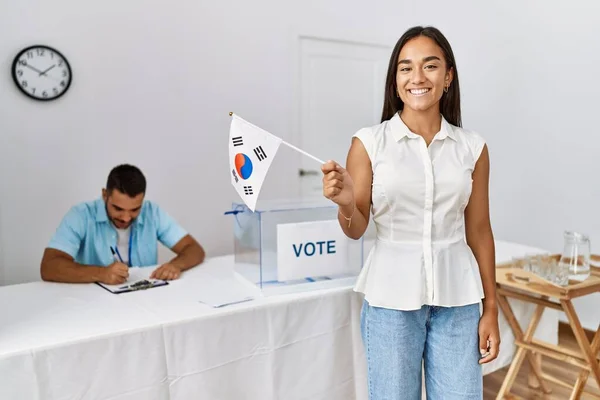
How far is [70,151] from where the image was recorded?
10.8ft

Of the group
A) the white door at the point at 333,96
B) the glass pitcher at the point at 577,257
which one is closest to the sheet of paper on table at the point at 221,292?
the glass pitcher at the point at 577,257

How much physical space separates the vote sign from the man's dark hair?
2.56ft

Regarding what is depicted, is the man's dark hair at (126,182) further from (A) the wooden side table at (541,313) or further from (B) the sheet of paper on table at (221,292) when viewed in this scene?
(A) the wooden side table at (541,313)

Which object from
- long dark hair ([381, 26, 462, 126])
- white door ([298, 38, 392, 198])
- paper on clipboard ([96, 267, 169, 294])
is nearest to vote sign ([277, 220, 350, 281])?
paper on clipboard ([96, 267, 169, 294])

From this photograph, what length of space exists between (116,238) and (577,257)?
1981 millimetres

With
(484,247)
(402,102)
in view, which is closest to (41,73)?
(402,102)

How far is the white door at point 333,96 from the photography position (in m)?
4.20

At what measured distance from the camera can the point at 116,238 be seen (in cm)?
262

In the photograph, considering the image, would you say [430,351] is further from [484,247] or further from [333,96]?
[333,96]

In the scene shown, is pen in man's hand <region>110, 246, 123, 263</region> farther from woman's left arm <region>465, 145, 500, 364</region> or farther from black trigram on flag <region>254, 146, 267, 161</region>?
woman's left arm <region>465, 145, 500, 364</region>

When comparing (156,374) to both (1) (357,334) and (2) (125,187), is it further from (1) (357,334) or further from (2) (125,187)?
(2) (125,187)

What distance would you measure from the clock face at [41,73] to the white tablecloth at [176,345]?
1.41m

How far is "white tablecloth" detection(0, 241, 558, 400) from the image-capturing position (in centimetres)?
156

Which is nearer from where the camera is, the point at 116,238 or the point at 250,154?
the point at 250,154
